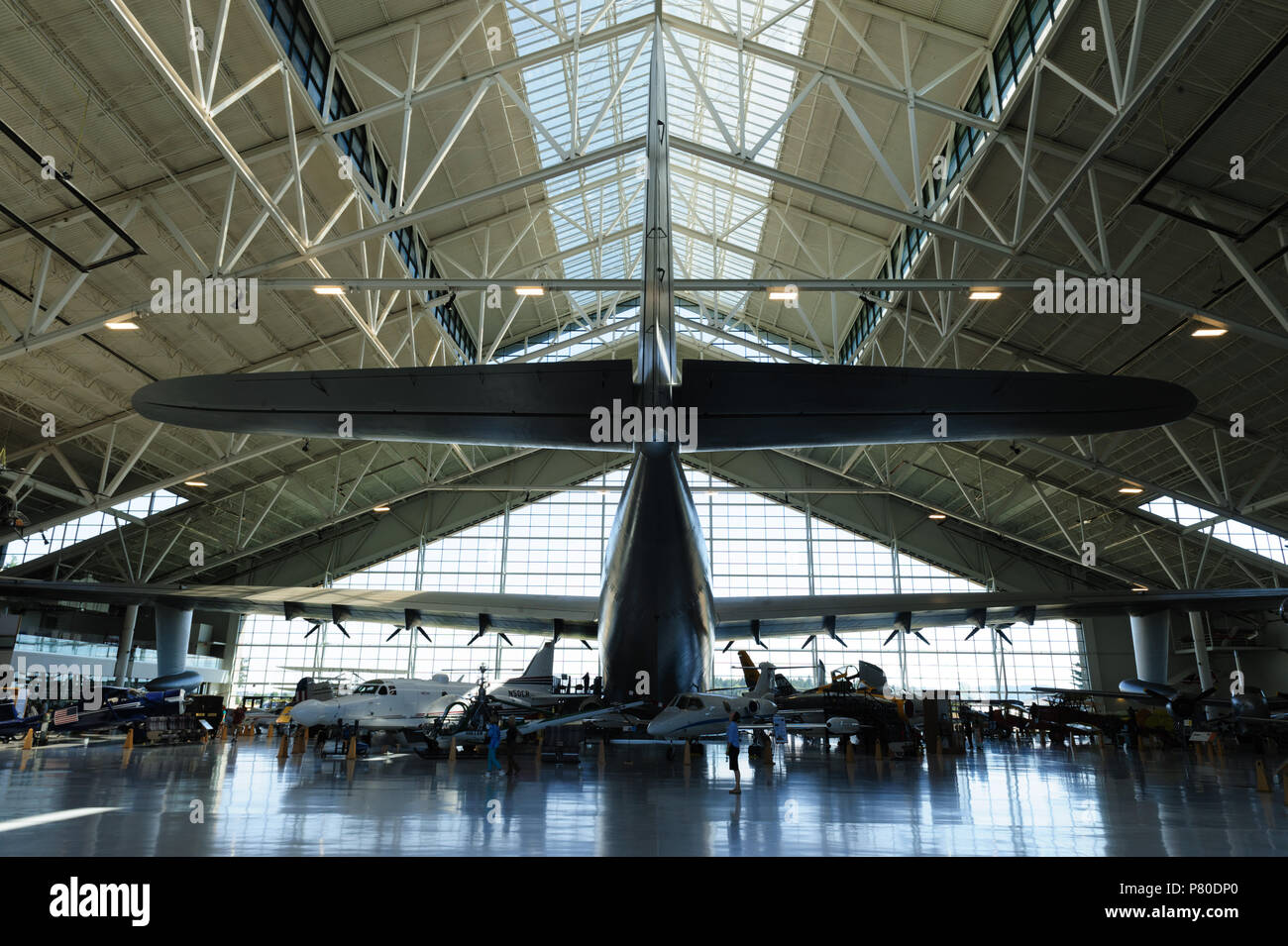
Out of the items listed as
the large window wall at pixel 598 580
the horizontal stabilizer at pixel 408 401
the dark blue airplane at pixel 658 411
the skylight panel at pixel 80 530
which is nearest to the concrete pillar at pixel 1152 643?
the large window wall at pixel 598 580

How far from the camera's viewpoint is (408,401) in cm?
980

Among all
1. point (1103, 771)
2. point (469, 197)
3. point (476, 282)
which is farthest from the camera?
point (476, 282)

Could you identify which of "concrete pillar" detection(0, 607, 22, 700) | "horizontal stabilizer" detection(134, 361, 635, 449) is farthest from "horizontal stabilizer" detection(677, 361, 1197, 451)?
"concrete pillar" detection(0, 607, 22, 700)

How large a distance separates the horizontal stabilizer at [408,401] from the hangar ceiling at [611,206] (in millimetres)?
6318

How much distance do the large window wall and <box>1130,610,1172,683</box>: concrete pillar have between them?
13824 millimetres

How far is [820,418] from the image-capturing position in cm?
1053

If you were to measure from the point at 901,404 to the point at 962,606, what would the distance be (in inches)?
594

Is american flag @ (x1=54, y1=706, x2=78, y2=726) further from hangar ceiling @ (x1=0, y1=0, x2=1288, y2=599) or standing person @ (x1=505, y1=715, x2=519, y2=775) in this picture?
standing person @ (x1=505, y1=715, x2=519, y2=775)

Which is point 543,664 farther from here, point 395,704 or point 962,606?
point 962,606

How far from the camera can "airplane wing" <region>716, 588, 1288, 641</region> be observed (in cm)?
2288

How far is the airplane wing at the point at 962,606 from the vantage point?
22.9m
